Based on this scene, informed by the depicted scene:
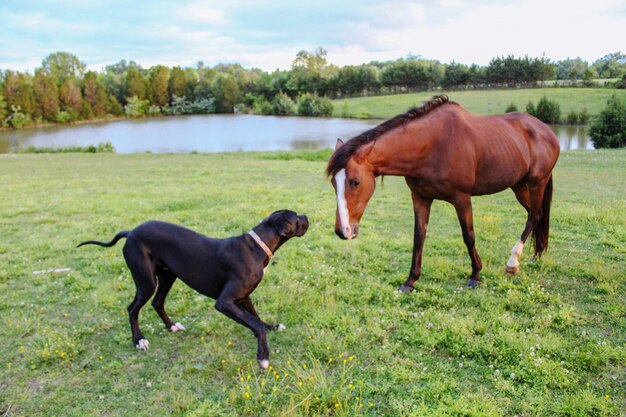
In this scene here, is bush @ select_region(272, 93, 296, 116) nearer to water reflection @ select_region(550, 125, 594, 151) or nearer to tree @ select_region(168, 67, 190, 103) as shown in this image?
tree @ select_region(168, 67, 190, 103)

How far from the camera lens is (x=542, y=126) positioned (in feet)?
20.7

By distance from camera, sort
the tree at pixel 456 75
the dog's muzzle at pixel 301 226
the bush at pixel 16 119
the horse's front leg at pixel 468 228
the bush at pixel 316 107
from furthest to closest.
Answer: the tree at pixel 456 75 < the bush at pixel 316 107 < the bush at pixel 16 119 < the horse's front leg at pixel 468 228 < the dog's muzzle at pixel 301 226

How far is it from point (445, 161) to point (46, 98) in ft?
239

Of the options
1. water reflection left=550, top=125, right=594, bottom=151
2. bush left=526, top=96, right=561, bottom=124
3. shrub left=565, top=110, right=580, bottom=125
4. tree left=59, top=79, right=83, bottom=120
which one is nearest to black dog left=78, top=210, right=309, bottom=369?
water reflection left=550, top=125, right=594, bottom=151

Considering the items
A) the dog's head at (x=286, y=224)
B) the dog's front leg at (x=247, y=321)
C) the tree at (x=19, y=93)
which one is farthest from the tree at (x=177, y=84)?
the dog's front leg at (x=247, y=321)

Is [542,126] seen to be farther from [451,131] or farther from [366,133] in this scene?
[366,133]

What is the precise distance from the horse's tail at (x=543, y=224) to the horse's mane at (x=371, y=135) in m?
2.29

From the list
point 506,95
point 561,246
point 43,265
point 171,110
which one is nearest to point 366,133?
point 561,246

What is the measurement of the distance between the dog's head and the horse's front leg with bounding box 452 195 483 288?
2196mm

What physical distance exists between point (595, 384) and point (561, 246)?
4.09 m

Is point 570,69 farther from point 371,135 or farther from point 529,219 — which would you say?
point 371,135

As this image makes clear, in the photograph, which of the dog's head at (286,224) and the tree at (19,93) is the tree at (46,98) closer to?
the tree at (19,93)

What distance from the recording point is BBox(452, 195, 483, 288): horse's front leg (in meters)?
5.46

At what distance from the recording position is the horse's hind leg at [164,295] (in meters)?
4.66
